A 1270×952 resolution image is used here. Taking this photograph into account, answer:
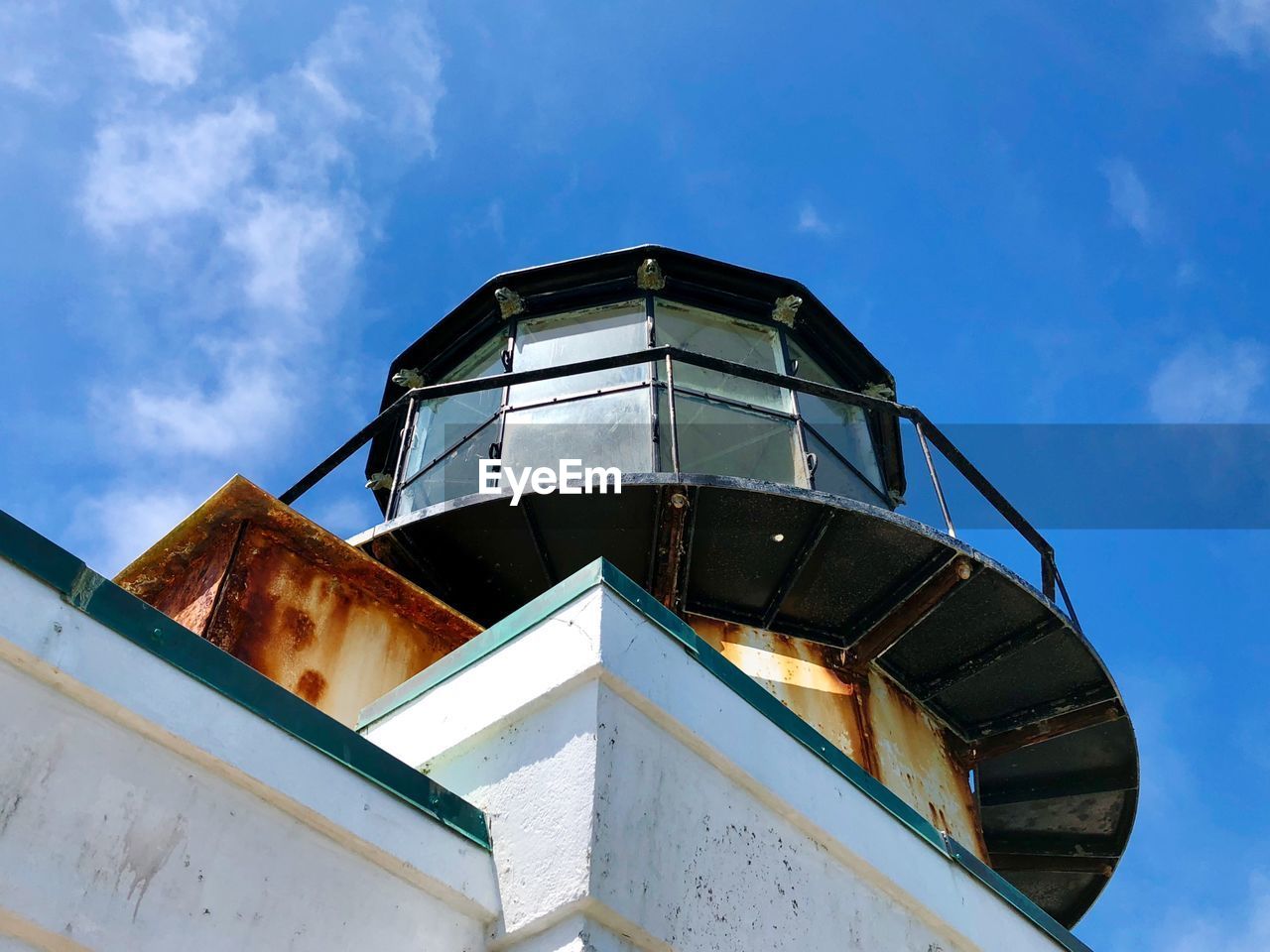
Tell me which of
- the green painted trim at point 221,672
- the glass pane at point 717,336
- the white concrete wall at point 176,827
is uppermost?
the glass pane at point 717,336

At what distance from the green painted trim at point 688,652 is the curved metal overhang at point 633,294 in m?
4.86

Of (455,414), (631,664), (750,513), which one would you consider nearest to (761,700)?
(631,664)

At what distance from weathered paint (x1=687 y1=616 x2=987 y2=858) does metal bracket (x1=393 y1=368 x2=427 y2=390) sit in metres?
3.54

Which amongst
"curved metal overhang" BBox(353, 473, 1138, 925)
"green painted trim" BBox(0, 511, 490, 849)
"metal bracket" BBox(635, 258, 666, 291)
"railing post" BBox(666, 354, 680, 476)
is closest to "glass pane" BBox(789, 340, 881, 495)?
"metal bracket" BBox(635, 258, 666, 291)

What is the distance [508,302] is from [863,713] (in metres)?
3.86

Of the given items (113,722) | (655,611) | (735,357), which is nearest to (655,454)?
(735,357)

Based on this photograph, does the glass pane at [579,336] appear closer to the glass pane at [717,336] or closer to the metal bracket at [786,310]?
the glass pane at [717,336]

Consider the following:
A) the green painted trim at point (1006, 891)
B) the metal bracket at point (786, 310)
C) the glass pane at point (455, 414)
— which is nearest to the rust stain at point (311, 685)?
the green painted trim at point (1006, 891)

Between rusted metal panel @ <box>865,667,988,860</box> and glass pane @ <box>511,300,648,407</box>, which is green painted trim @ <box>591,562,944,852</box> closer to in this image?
rusted metal panel @ <box>865,667,988,860</box>

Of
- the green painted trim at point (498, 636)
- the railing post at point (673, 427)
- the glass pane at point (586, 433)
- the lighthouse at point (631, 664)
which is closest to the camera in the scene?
the lighthouse at point (631, 664)

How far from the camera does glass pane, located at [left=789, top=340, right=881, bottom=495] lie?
785 cm

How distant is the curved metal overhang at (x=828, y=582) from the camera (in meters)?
6.18

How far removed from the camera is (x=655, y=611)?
358 cm

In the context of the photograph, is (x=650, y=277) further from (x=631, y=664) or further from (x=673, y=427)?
(x=631, y=664)
